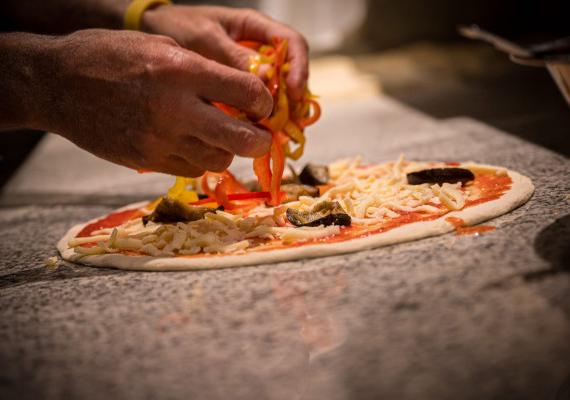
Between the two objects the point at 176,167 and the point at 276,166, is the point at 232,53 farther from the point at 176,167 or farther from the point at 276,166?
the point at 176,167

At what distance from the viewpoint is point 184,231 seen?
159 centimetres

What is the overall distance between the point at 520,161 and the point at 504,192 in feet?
1.58

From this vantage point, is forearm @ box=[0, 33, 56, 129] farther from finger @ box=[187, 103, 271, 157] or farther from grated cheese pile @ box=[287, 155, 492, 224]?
grated cheese pile @ box=[287, 155, 492, 224]

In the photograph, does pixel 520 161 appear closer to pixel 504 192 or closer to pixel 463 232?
pixel 504 192

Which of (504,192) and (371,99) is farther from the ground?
(504,192)

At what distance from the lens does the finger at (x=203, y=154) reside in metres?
1.48

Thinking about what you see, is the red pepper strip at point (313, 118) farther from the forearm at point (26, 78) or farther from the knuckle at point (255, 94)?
the forearm at point (26, 78)

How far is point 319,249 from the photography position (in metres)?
1.43

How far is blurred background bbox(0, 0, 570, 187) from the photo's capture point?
3.43m

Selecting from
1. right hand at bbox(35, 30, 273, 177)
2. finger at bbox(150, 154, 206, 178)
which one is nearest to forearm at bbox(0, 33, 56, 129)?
right hand at bbox(35, 30, 273, 177)

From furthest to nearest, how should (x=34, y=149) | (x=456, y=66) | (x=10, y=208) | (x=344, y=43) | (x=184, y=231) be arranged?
1. (x=344, y=43)
2. (x=456, y=66)
3. (x=34, y=149)
4. (x=10, y=208)
5. (x=184, y=231)

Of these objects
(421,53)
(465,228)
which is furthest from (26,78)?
(421,53)

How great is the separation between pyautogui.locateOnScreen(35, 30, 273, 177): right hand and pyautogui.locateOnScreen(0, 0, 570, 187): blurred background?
5.84ft

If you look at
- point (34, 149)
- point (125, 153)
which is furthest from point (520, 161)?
point (34, 149)
